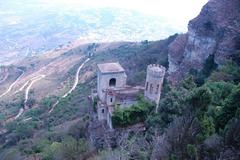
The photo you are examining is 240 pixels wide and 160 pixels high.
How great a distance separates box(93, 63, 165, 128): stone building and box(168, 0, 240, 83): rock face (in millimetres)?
9701

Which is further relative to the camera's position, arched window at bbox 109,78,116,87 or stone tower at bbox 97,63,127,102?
arched window at bbox 109,78,116,87

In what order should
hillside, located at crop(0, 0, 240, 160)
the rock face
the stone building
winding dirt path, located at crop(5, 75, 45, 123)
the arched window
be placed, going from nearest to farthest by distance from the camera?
hillside, located at crop(0, 0, 240, 160), the stone building, the arched window, the rock face, winding dirt path, located at crop(5, 75, 45, 123)

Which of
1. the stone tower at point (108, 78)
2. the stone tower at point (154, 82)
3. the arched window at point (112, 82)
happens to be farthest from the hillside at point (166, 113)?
the arched window at point (112, 82)

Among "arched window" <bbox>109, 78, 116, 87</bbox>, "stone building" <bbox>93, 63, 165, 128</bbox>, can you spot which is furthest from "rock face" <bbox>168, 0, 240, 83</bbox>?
"arched window" <bbox>109, 78, 116, 87</bbox>

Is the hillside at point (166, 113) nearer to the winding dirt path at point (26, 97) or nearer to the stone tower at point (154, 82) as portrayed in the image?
the winding dirt path at point (26, 97)

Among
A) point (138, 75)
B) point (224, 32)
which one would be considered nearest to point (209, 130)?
point (224, 32)

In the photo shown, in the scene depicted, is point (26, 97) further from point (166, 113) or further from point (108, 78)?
point (166, 113)

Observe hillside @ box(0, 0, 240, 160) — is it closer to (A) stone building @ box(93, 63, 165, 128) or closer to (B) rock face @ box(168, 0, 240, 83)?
(B) rock face @ box(168, 0, 240, 83)

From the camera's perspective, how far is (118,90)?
32188mm

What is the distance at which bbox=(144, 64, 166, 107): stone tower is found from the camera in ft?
102

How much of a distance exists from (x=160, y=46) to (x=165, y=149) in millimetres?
52771

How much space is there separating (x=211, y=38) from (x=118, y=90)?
14.6m

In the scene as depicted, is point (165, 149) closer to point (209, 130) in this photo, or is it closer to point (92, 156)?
point (209, 130)

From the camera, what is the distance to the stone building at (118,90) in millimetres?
31312
